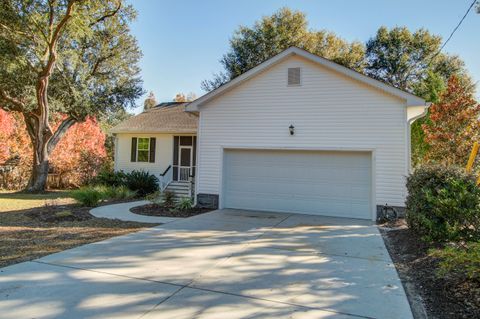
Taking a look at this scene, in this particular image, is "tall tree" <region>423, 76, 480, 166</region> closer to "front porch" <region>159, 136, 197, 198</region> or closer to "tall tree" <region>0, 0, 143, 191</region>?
"front porch" <region>159, 136, 197, 198</region>

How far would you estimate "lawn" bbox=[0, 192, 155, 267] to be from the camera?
5.77m

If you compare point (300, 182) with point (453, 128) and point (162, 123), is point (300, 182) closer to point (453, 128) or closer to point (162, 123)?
point (453, 128)

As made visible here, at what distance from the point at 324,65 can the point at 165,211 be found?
22.6 feet

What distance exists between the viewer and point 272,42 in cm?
2466

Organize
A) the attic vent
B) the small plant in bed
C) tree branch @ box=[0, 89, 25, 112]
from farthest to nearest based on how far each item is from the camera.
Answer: tree branch @ box=[0, 89, 25, 112] → the attic vent → the small plant in bed

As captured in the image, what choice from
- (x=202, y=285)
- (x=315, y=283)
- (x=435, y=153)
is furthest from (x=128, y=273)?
(x=435, y=153)

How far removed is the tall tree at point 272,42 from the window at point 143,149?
401 inches

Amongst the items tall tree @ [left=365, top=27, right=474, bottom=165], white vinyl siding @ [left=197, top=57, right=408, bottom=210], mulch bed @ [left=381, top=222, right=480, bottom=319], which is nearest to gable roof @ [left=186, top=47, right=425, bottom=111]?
white vinyl siding @ [left=197, top=57, right=408, bottom=210]

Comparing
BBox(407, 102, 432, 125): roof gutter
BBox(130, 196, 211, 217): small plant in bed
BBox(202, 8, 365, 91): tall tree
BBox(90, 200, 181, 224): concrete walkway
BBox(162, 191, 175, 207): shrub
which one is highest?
BBox(202, 8, 365, 91): tall tree

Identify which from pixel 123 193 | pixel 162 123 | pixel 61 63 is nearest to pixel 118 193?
pixel 123 193

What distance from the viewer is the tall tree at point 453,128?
12828 millimetres

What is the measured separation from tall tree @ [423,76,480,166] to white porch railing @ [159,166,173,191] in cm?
1187

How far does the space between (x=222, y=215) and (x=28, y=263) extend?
556 centimetres

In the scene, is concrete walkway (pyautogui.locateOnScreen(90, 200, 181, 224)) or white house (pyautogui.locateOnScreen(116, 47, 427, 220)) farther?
white house (pyautogui.locateOnScreen(116, 47, 427, 220))
